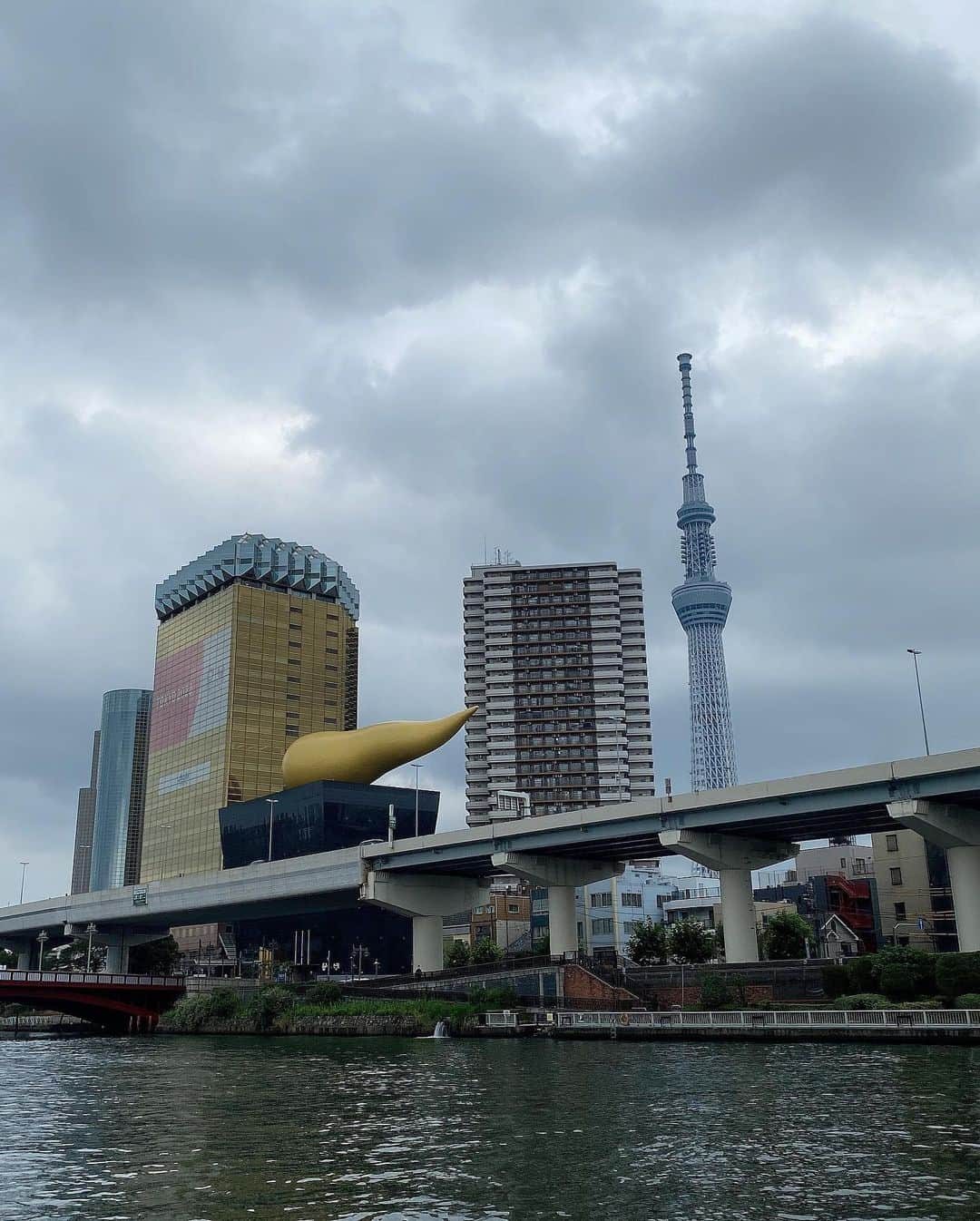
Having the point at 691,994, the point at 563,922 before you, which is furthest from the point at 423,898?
the point at 691,994

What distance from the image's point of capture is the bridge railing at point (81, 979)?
96.8 m

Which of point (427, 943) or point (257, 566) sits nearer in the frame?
point (427, 943)

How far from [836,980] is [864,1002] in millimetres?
5114

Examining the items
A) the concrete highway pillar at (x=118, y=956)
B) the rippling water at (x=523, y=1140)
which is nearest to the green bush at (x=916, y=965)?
the rippling water at (x=523, y=1140)

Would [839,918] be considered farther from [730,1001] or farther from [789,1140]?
[789,1140]

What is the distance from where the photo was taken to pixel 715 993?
223 feet

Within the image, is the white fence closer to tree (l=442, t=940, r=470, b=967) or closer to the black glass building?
the black glass building

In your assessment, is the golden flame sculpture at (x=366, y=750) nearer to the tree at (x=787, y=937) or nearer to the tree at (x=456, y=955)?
the tree at (x=456, y=955)

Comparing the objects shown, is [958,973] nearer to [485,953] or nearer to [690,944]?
[690,944]

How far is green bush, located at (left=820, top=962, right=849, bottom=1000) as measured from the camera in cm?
6338

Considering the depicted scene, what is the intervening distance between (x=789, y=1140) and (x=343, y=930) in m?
102

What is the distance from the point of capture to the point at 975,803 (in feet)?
223

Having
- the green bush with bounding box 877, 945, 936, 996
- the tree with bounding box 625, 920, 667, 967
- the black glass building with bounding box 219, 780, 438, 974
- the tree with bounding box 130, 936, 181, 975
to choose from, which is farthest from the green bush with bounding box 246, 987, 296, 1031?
the tree with bounding box 130, 936, 181, 975

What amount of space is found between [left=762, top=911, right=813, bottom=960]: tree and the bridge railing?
50.1 metres
